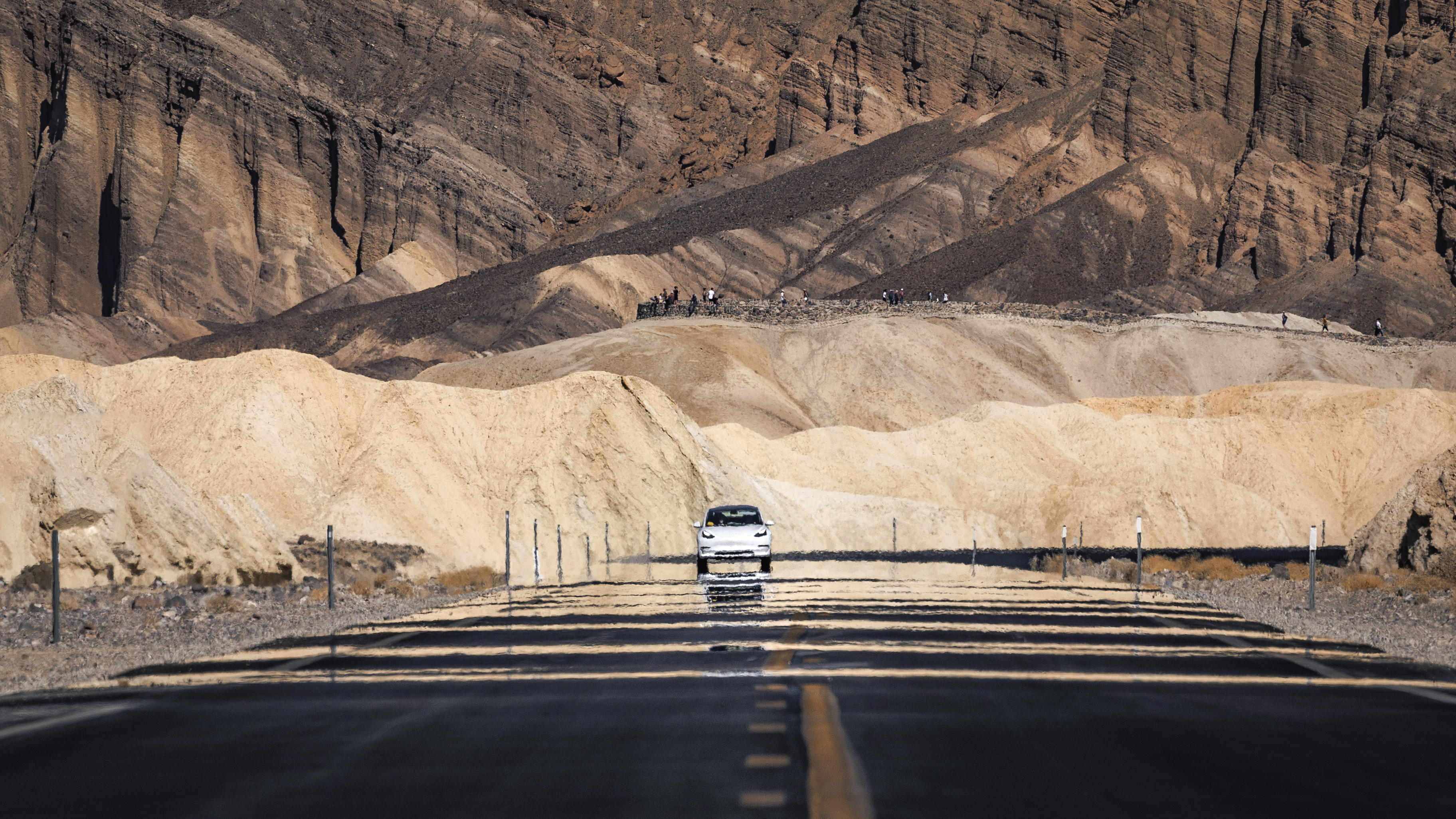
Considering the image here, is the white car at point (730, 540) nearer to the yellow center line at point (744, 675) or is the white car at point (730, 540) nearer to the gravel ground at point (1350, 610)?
the gravel ground at point (1350, 610)

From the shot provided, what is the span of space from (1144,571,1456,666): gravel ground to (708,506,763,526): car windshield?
7.93m

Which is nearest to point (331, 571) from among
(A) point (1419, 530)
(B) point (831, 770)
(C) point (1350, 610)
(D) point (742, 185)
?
(C) point (1350, 610)

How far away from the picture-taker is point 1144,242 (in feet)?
526

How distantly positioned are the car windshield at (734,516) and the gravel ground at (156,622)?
5.37 meters

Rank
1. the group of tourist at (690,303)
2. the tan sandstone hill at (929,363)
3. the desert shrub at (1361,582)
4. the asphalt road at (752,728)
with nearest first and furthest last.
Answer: the asphalt road at (752,728)
the desert shrub at (1361,582)
the tan sandstone hill at (929,363)
the group of tourist at (690,303)

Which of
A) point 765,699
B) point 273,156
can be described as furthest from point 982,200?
point 765,699

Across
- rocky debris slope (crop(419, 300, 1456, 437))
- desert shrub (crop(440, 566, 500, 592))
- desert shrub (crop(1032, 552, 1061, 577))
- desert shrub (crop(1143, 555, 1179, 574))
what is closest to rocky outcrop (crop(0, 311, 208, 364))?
rocky debris slope (crop(419, 300, 1456, 437))

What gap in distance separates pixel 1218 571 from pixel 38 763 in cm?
3118

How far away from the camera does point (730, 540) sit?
31172 millimetres

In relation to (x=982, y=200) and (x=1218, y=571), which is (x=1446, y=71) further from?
(x=1218, y=571)

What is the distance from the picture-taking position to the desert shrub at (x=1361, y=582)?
28625 millimetres

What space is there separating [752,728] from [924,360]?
102 m

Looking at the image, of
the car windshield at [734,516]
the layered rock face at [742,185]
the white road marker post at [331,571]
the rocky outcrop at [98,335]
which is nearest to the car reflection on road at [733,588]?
the car windshield at [734,516]

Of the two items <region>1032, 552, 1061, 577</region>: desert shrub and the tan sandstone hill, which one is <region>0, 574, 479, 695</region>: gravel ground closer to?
<region>1032, 552, 1061, 577</region>: desert shrub
